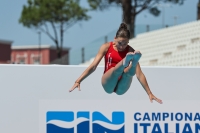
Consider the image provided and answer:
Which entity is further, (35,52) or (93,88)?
(35,52)

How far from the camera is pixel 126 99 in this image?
7.29m

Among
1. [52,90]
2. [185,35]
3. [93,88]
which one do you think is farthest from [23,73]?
[185,35]

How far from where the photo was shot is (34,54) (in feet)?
196

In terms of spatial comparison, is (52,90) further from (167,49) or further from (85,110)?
(167,49)

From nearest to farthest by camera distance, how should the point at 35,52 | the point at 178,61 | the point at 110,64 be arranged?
the point at 110,64
the point at 178,61
the point at 35,52

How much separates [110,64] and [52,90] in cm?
83

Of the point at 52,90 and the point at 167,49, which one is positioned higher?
the point at 167,49

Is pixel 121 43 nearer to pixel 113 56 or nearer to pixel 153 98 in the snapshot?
pixel 113 56

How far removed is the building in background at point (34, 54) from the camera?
57.2 metres

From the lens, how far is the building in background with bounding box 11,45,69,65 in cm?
5721

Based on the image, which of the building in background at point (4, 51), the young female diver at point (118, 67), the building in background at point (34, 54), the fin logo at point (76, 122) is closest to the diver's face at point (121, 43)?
the young female diver at point (118, 67)

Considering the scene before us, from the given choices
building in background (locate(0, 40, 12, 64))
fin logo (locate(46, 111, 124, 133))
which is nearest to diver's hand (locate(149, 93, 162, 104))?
fin logo (locate(46, 111, 124, 133))

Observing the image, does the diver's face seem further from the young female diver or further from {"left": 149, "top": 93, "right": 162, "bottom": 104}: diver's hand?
{"left": 149, "top": 93, "right": 162, "bottom": 104}: diver's hand

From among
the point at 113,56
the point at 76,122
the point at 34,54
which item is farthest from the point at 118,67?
the point at 34,54
